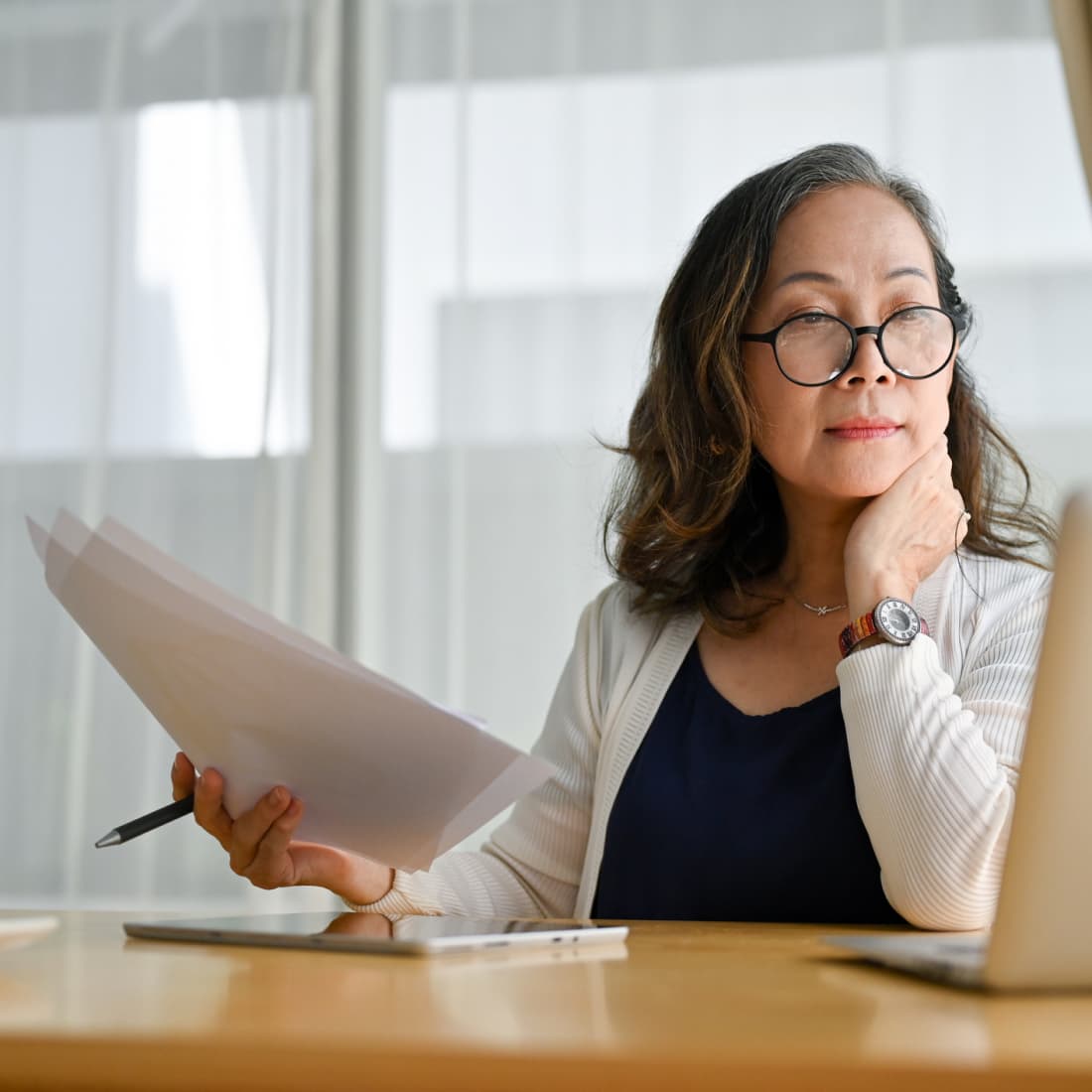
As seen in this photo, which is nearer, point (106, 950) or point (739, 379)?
point (106, 950)

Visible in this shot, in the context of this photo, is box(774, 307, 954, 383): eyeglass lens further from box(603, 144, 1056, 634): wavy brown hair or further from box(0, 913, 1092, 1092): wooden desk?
box(0, 913, 1092, 1092): wooden desk

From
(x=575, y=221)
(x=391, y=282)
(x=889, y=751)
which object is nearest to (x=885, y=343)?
(x=889, y=751)

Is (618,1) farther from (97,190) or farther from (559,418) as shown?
(97,190)

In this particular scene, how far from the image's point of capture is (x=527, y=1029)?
1.48ft

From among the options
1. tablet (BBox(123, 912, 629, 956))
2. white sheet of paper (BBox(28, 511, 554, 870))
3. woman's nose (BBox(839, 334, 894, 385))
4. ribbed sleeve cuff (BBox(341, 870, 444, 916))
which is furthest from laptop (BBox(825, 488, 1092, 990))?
woman's nose (BBox(839, 334, 894, 385))

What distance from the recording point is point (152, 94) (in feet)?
10.4

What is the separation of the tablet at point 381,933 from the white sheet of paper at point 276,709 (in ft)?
0.34

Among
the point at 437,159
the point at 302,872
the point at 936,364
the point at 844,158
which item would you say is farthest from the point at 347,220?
the point at 302,872

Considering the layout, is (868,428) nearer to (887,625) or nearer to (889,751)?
(887,625)

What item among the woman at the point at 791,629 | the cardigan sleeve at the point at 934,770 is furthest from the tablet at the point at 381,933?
the cardigan sleeve at the point at 934,770

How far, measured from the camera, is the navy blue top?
1.27 metres

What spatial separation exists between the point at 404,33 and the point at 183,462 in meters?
1.13

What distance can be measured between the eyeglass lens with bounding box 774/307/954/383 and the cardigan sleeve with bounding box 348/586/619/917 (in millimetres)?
414

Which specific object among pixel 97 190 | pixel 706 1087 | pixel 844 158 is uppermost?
pixel 97 190
